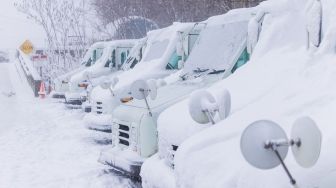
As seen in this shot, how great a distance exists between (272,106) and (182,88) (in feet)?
11.2

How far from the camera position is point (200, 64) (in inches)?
314

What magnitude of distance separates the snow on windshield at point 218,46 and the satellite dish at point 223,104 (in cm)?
254

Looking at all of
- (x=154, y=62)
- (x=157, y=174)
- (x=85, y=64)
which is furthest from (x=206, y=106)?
(x=85, y=64)

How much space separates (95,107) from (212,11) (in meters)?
15.7

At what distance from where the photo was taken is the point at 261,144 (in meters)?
2.59

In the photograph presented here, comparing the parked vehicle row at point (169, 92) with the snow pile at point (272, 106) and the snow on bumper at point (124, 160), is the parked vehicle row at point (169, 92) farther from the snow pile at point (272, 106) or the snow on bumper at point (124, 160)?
the snow pile at point (272, 106)

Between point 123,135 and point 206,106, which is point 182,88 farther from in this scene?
point 206,106

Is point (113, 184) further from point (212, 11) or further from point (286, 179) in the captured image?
point (212, 11)

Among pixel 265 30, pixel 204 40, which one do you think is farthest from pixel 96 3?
pixel 265 30

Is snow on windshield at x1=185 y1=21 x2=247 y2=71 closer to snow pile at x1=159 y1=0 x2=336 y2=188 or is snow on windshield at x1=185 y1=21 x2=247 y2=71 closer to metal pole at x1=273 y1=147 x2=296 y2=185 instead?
snow pile at x1=159 y1=0 x2=336 y2=188

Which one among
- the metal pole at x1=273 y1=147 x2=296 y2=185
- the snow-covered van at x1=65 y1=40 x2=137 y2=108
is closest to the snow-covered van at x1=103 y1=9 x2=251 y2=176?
the metal pole at x1=273 y1=147 x2=296 y2=185

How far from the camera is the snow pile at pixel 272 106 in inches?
116

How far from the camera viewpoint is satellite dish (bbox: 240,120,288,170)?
2588mm

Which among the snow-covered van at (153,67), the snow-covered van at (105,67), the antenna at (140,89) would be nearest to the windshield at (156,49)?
the snow-covered van at (153,67)
